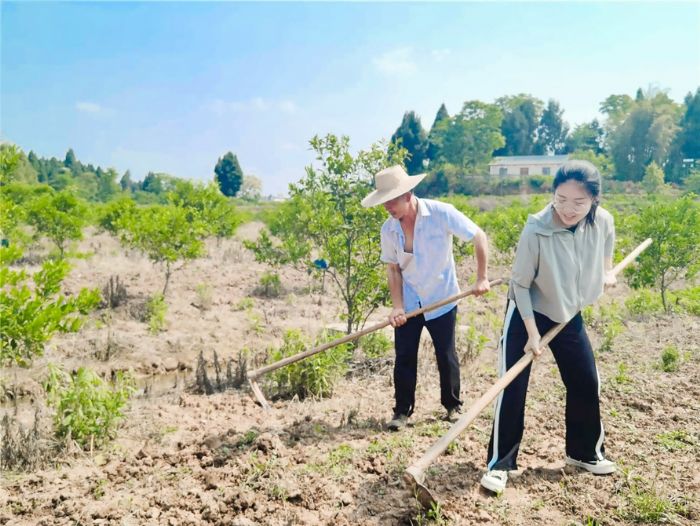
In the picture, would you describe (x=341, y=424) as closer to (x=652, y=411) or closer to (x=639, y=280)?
(x=652, y=411)

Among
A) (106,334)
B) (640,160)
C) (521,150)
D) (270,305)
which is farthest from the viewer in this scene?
(521,150)

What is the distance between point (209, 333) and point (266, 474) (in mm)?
4683

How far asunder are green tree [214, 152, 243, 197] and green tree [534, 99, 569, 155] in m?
29.7

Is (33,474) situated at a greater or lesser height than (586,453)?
lesser

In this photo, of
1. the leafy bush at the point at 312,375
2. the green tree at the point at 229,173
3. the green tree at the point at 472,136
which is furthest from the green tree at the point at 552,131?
the leafy bush at the point at 312,375

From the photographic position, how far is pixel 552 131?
5159cm

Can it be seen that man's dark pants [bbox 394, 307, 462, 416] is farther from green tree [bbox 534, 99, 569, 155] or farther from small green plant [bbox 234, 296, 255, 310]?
green tree [bbox 534, 99, 569, 155]

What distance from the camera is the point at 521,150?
168ft

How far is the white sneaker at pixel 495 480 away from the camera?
8.61 ft

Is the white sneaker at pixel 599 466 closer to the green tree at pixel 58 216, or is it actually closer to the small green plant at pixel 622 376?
the small green plant at pixel 622 376

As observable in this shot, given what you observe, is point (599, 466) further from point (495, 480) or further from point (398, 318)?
point (398, 318)

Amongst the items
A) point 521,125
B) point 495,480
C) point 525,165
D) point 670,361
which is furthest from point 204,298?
point 521,125

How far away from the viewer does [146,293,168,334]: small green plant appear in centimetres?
723

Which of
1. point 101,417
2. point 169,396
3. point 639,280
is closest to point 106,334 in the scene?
point 169,396
